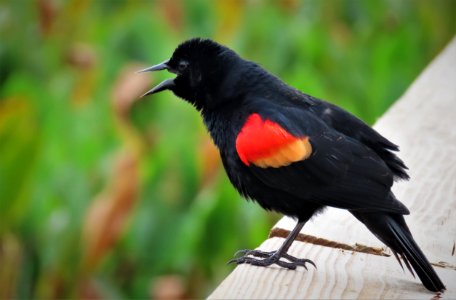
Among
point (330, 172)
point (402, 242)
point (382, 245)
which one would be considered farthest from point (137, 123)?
point (402, 242)

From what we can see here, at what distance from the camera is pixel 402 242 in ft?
7.36

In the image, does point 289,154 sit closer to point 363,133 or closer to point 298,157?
point 298,157

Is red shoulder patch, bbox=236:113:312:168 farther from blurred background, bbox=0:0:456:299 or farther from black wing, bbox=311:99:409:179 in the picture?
blurred background, bbox=0:0:456:299

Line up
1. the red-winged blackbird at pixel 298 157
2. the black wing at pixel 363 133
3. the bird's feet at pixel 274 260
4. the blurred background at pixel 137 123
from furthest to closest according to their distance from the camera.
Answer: the blurred background at pixel 137 123 → the black wing at pixel 363 133 → the red-winged blackbird at pixel 298 157 → the bird's feet at pixel 274 260

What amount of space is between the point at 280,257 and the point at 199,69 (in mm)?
796

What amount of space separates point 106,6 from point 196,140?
1291mm

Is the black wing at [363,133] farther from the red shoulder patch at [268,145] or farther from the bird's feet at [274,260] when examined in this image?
the bird's feet at [274,260]

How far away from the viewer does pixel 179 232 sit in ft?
12.4

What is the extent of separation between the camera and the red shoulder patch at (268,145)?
98.8 inches

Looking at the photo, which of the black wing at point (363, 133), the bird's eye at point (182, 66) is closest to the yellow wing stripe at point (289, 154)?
the black wing at point (363, 133)

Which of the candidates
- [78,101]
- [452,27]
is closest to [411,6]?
[452,27]

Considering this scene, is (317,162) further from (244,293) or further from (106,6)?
(106,6)

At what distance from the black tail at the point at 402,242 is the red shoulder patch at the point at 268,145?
0.21m

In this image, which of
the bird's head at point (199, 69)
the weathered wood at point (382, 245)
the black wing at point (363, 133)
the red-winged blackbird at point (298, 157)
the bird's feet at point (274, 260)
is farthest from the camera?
the bird's head at point (199, 69)
